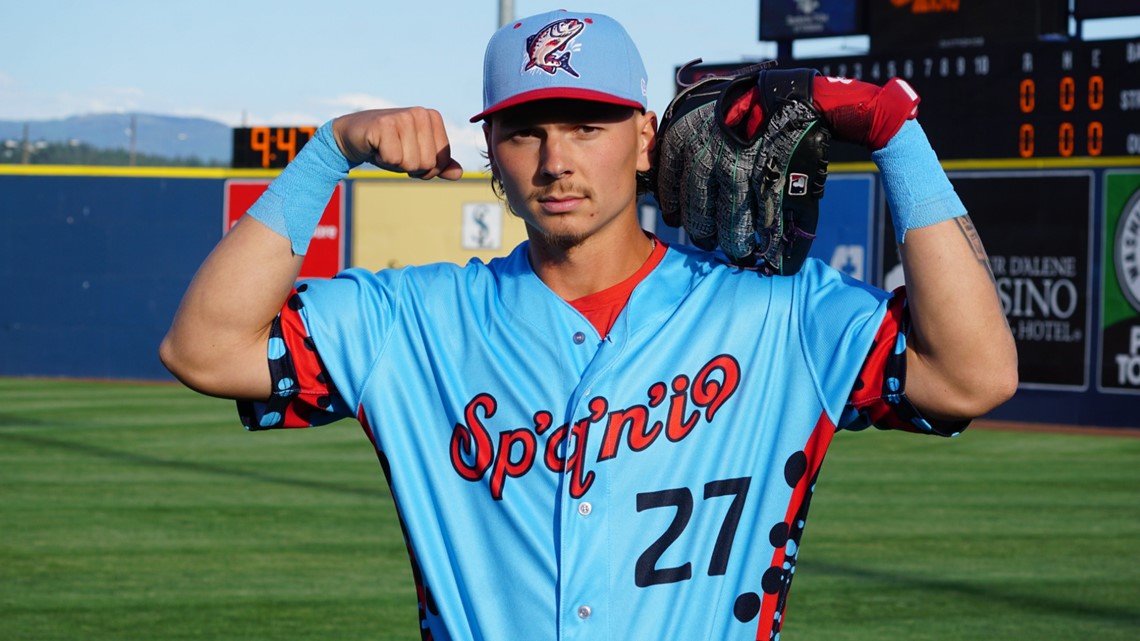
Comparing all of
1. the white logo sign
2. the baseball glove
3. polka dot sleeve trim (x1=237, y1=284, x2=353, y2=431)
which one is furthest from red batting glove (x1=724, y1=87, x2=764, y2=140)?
the white logo sign

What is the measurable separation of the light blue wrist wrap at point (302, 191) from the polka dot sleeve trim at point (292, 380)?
14 cm

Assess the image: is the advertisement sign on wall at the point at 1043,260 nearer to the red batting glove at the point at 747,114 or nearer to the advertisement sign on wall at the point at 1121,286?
the advertisement sign on wall at the point at 1121,286

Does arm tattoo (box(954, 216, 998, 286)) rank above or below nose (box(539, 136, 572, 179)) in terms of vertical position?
below

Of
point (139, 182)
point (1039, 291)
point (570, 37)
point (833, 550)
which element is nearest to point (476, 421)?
point (570, 37)

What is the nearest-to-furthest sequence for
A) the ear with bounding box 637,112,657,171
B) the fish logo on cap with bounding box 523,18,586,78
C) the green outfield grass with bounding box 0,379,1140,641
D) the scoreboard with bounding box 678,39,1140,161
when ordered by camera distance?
the fish logo on cap with bounding box 523,18,586,78 → the ear with bounding box 637,112,657,171 → the green outfield grass with bounding box 0,379,1140,641 → the scoreboard with bounding box 678,39,1140,161

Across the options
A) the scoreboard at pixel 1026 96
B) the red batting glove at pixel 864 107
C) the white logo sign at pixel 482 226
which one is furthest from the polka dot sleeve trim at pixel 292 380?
the white logo sign at pixel 482 226

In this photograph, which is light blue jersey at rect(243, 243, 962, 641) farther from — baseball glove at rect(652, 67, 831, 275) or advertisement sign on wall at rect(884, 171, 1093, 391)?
advertisement sign on wall at rect(884, 171, 1093, 391)

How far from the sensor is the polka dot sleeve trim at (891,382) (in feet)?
8.61

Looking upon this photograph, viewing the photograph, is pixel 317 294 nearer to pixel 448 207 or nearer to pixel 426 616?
pixel 426 616

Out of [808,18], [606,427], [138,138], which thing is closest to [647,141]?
[606,427]

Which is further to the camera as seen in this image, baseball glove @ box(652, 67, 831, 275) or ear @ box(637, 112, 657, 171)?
ear @ box(637, 112, 657, 171)

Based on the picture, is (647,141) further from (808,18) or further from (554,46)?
(808,18)

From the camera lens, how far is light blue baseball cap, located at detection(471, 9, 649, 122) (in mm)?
2639

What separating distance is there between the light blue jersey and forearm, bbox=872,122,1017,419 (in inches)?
2.6
